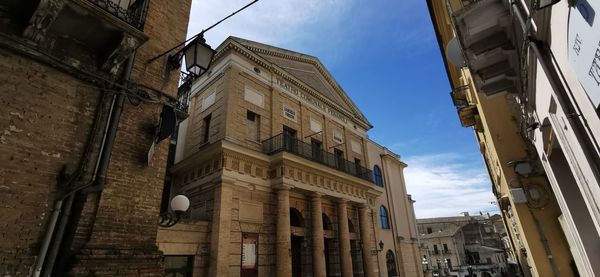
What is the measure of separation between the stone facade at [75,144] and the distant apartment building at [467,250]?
1743 inches

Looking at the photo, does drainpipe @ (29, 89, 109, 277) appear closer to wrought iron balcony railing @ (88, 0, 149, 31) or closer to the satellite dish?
wrought iron balcony railing @ (88, 0, 149, 31)

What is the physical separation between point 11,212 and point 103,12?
343 centimetres

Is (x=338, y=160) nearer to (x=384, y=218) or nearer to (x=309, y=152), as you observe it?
(x=309, y=152)

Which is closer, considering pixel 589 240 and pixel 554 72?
pixel 554 72

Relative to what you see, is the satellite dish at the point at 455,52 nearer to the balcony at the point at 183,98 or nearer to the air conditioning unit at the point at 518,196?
the air conditioning unit at the point at 518,196

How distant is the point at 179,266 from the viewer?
33.3ft

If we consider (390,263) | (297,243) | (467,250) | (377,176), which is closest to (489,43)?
(297,243)

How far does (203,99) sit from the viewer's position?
15250 mm

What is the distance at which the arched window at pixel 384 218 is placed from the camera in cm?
2108

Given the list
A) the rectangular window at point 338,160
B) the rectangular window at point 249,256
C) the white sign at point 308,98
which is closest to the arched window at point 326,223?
the rectangular window at point 338,160

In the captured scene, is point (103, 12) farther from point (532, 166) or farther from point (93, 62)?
point (532, 166)

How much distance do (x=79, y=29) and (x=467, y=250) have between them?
5910 centimetres

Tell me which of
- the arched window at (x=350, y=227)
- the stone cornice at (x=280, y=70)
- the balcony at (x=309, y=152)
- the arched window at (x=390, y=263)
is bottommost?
the arched window at (x=390, y=263)

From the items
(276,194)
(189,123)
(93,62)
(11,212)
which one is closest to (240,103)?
(189,123)
